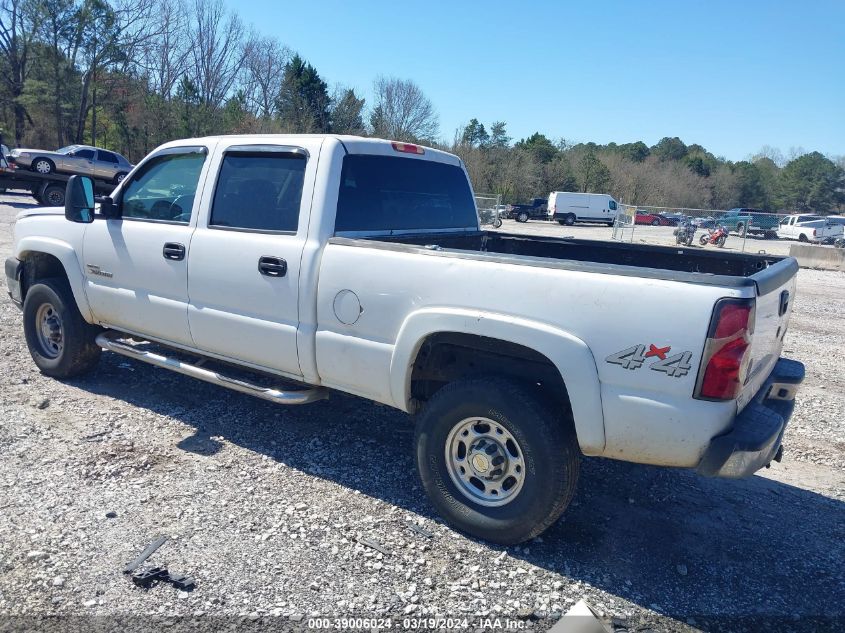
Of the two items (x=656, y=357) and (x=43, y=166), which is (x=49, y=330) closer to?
(x=656, y=357)

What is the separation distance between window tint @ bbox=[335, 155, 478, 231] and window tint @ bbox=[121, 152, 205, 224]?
1.22 metres

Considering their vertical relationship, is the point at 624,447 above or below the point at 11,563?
above

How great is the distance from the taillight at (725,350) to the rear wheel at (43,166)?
2464 cm

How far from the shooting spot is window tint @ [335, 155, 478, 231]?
161 inches

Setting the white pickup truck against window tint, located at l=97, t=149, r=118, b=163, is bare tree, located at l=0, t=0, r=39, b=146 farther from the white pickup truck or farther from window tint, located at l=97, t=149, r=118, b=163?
the white pickup truck

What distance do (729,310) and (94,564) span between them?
313 cm

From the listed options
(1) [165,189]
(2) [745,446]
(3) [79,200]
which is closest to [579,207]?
(1) [165,189]

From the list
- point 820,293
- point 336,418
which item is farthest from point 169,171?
point 820,293

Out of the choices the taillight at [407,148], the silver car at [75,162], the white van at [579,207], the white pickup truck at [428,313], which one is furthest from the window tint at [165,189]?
the white van at [579,207]

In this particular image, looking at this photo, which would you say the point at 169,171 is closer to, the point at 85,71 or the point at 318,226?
the point at 318,226

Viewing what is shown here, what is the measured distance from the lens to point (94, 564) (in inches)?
121

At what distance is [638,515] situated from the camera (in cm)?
381

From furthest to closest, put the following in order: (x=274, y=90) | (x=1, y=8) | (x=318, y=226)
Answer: (x=274, y=90), (x=1, y=8), (x=318, y=226)

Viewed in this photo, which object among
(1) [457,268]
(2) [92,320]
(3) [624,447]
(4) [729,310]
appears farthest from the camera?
(2) [92,320]
